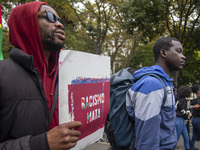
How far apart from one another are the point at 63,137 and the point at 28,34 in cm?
73

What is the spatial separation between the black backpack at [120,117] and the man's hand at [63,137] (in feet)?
4.33

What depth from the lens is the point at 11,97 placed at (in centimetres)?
105

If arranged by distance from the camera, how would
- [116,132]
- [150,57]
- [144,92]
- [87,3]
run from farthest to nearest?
[150,57] < [87,3] < [116,132] < [144,92]

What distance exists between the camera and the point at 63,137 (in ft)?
3.06

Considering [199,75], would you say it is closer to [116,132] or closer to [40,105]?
Answer: [116,132]

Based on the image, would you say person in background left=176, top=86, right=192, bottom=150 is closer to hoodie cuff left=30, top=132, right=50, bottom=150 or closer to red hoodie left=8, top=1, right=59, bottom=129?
red hoodie left=8, top=1, right=59, bottom=129

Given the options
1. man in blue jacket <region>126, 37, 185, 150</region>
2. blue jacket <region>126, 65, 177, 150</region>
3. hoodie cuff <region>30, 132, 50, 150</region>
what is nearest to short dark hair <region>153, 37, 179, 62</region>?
man in blue jacket <region>126, 37, 185, 150</region>

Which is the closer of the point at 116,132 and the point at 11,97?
the point at 11,97

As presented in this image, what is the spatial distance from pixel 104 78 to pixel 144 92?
2.62ft

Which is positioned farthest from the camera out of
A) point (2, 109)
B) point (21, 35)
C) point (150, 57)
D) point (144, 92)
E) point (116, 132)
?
point (150, 57)

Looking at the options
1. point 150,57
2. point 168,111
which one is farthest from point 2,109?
point 150,57

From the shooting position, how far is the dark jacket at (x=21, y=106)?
0.98 m

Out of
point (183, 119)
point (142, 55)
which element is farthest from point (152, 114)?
point (142, 55)

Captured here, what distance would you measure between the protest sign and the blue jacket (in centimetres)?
74
